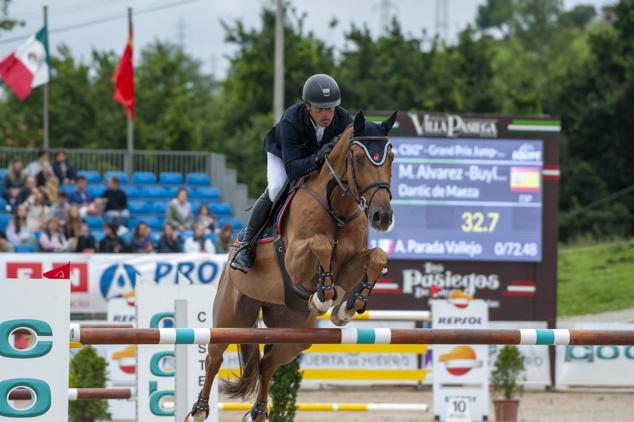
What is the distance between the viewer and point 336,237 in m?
6.18

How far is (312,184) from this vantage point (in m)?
6.36

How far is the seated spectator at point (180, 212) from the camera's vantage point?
15.6 metres

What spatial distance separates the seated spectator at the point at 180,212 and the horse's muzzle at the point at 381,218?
33.4 ft

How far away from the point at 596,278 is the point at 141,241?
10.5m

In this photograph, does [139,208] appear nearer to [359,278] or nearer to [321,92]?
[321,92]

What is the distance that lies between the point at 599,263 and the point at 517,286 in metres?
10.2

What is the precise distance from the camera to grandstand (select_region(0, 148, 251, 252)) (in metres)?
16.9

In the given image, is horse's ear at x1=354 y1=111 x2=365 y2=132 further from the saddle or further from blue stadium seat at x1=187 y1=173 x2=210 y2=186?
blue stadium seat at x1=187 y1=173 x2=210 y2=186

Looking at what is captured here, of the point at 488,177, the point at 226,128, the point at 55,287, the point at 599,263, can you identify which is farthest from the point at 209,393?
the point at 226,128

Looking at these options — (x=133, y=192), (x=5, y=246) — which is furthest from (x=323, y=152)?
(x=133, y=192)

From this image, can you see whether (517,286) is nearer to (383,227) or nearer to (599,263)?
(383,227)

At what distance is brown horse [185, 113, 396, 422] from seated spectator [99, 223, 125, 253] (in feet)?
A: 25.1

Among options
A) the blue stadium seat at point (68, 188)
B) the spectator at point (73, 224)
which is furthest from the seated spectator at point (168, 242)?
the blue stadium seat at point (68, 188)

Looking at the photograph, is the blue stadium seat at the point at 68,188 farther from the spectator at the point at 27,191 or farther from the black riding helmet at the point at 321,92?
the black riding helmet at the point at 321,92
